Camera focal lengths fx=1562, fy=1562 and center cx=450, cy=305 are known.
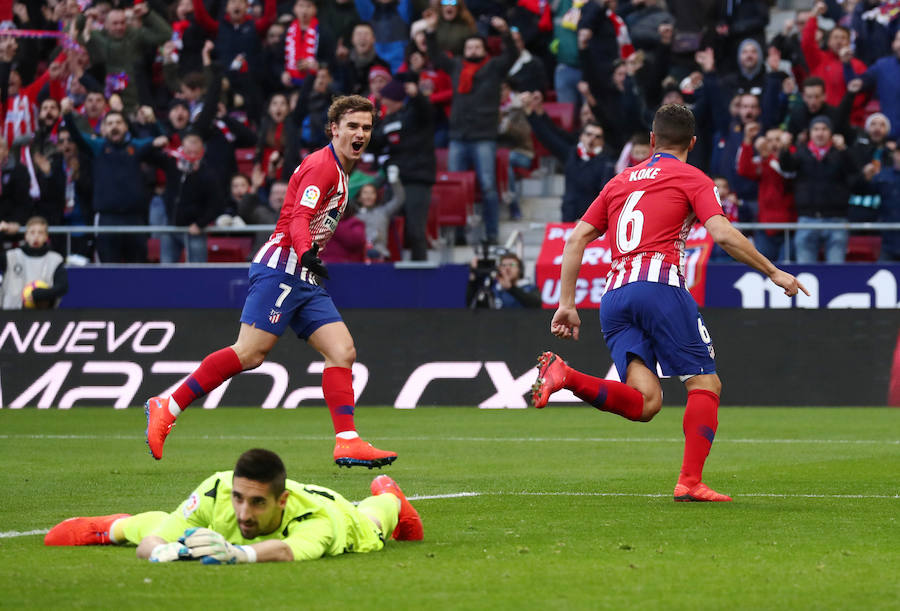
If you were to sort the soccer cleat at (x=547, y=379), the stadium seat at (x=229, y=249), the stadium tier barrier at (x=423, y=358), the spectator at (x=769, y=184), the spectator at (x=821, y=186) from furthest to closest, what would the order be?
1. the stadium seat at (x=229, y=249)
2. the spectator at (x=769, y=184)
3. the spectator at (x=821, y=186)
4. the stadium tier barrier at (x=423, y=358)
5. the soccer cleat at (x=547, y=379)

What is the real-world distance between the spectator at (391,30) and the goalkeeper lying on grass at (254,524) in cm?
1676

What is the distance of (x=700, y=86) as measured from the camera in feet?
65.4

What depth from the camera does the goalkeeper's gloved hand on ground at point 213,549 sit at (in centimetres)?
580

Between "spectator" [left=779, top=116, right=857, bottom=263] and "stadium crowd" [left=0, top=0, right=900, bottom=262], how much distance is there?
26 millimetres

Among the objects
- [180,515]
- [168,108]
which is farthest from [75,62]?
[180,515]

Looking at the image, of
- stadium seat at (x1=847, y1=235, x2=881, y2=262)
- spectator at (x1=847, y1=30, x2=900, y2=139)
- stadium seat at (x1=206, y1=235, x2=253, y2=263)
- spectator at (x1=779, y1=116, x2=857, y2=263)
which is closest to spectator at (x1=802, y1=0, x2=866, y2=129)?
spectator at (x1=847, y1=30, x2=900, y2=139)

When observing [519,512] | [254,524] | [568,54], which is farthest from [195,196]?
[254,524]

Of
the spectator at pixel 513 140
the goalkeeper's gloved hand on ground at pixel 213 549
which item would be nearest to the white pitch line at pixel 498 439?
the goalkeeper's gloved hand on ground at pixel 213 549

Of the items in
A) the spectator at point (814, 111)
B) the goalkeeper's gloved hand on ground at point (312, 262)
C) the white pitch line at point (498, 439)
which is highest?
the spectator at point (814, 111)

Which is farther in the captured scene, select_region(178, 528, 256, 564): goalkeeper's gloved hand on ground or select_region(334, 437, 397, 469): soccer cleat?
select_region(334, 437, 397, 469): soccer cleat

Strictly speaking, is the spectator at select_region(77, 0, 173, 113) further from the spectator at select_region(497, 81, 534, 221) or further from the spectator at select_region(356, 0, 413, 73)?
the spectator at select_region(497, 81, 534, 221)

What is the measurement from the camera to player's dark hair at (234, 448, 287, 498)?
559 cm

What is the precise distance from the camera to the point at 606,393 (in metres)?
8.36

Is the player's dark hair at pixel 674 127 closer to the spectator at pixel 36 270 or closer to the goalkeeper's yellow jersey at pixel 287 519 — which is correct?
the goalkeeper's yellow jersey at pixel 287 519
